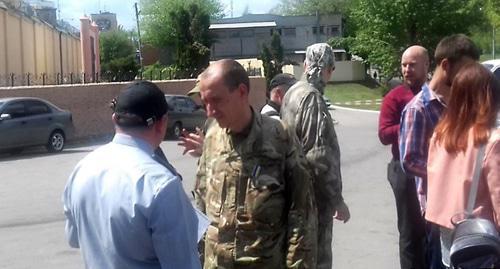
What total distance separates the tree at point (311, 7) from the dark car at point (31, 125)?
7180cm

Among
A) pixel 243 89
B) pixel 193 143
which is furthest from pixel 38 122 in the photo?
pixel 243 89

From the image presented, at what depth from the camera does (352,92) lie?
214ft

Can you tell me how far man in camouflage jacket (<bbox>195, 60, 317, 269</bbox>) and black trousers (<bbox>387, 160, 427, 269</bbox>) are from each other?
2434mm

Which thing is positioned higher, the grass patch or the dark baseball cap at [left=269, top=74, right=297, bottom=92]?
the dark baseball cap at [left=269, top=74, right=297, bottom=92]

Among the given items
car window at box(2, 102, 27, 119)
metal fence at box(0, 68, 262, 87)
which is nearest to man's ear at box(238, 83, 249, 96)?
car window at box(2, 102, 27, 119)

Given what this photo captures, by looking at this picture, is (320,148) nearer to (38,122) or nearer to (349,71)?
(38,122)

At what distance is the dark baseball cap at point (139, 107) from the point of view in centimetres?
345

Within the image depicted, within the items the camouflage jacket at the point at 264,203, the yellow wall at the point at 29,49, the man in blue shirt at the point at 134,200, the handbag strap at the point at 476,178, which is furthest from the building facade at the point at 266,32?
the man in blue shirt at the point at 134,200

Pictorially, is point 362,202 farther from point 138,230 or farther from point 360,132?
point 360,132

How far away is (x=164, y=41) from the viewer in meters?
94.2

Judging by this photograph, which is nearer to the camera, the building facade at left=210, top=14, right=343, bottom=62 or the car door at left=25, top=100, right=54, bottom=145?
the car door at left=25, top=100, right=54, bottom=145

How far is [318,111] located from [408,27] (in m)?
55.1

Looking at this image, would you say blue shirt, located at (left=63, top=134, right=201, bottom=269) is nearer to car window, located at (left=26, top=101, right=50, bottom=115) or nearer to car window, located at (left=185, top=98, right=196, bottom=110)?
car window, located at (left=26, top=101, right=50, bottom=115)

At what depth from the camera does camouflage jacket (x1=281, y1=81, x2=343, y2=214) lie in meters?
5.45
